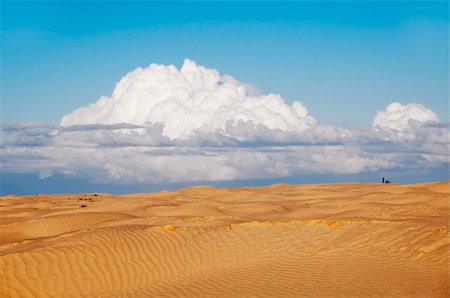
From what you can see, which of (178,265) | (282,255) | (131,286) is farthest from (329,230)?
(131,286)

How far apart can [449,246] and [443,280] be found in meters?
2.19

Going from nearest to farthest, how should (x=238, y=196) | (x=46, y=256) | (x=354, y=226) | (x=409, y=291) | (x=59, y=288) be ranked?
(x=409, y=291)
(x=59, y=288)
(x=46, y=256)
(x=354, y=226)
(x=238, y=196)

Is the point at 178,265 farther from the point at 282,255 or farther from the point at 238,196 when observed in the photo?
the point at 238,196

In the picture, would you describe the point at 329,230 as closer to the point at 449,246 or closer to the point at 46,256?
the point at 449,246

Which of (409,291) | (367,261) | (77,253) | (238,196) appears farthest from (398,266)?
(238,196)

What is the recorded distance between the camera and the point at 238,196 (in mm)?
45156

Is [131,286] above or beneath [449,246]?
beneath

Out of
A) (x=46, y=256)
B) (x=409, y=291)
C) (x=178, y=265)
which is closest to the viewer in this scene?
(x=409, y=291)

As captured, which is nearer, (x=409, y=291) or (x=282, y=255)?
(x=409, y=291)

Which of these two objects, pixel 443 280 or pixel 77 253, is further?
pixel 77 253

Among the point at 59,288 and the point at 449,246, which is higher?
the point at 449,246

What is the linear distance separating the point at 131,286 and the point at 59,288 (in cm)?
176

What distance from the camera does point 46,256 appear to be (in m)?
13.6

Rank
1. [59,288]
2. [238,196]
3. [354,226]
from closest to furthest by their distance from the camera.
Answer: [59,288] → [354,226] → [238,196]
